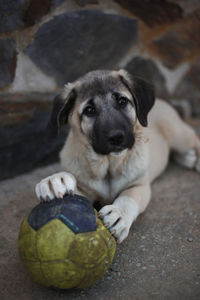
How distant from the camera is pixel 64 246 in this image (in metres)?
1.79

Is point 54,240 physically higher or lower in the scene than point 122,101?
lower

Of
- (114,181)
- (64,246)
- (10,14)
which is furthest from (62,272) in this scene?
(10,14)

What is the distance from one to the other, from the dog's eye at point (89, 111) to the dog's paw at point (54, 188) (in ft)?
2.05

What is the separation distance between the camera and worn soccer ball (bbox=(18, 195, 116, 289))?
1.77 m

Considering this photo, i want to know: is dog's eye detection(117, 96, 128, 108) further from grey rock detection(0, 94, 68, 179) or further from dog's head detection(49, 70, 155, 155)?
grey rock detection(0, 94, 68, 179)

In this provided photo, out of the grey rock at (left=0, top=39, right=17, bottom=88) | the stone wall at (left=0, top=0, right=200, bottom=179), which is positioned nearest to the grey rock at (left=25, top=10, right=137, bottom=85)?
the stone wall at (left=0, top=0, right=200, bottom=179)

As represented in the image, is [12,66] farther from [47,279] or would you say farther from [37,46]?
[47,279]

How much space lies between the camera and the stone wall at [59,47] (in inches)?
123

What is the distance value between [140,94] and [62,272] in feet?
5.21

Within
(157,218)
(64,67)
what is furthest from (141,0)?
(157,218)

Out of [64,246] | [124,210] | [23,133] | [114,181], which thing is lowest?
[23,133]

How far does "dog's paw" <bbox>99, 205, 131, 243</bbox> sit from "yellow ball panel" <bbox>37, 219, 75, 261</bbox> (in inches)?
15.5

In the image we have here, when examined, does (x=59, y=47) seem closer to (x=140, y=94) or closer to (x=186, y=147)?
(x=140, y=94)

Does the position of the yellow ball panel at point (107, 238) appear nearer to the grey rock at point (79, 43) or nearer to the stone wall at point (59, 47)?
the stone wall at point (59, 47)
